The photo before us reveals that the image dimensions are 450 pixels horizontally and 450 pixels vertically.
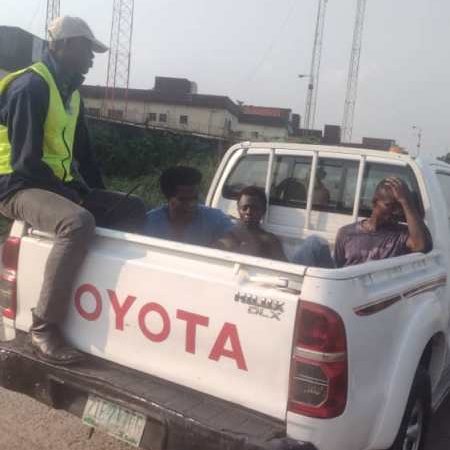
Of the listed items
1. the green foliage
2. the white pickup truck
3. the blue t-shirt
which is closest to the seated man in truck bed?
the white pickup truck

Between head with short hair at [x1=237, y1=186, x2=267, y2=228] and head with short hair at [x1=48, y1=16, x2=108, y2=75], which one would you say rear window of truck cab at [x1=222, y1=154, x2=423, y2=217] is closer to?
head with short hair at [x1=237, y1=186, x2=267, y2=228]

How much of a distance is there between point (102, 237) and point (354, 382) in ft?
4.36

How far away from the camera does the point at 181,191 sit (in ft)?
12.3

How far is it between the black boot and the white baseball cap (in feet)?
4.91

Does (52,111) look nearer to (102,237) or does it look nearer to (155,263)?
(102,237)

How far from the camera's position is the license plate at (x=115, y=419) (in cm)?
245

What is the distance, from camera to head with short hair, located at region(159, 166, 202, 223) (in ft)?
12.3

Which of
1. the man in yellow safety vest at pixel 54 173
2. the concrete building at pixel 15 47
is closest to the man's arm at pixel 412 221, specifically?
the man in yellow safety vest at pixel 54 173

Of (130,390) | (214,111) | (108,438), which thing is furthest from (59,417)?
(214,111)

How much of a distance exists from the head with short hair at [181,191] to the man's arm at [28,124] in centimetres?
95

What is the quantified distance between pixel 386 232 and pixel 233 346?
5.57 ft

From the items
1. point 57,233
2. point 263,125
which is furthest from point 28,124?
point 263,125

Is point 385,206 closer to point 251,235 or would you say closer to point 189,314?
point 251,235

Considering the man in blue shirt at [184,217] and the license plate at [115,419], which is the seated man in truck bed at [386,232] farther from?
the license plate at [115,419]
